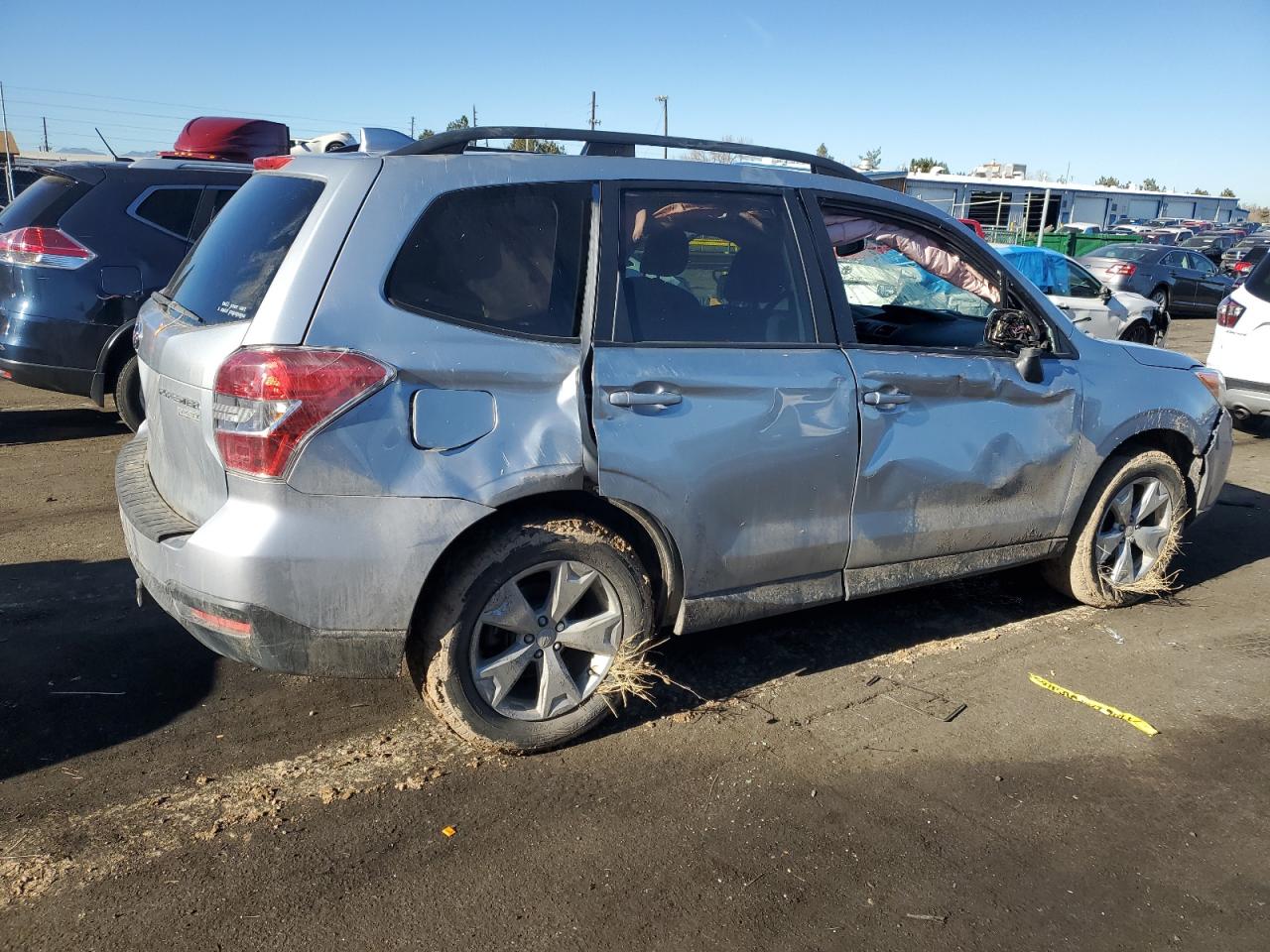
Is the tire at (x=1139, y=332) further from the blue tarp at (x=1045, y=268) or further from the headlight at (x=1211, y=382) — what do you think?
the headlight at (x=1211, y=382)

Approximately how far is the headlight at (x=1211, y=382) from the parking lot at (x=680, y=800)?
1.22 meters

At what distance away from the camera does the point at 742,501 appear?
353 cm

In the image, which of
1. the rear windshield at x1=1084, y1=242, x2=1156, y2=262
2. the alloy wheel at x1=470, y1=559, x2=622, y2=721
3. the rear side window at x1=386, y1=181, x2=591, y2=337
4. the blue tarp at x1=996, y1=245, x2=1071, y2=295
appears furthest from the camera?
the rear windshield at x1=1084, y1=242, x2=1156, y2=262

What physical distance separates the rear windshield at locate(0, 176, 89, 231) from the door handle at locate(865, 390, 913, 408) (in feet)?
19.4

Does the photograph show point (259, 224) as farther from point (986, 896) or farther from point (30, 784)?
point (986, 896)

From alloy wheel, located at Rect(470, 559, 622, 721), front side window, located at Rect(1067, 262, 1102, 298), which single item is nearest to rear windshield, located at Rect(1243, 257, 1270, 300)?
front side window, located at Rect(1067, 262, 1102, 298)

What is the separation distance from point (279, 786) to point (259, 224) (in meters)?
1.84

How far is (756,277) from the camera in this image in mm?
3719

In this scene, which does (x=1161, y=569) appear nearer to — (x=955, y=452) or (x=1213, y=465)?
(x=1213, y=465)

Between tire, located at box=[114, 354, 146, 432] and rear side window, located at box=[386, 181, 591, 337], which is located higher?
rear side window, located at box=[386, 181, 591, 337]

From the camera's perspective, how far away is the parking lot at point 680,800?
2.67 m

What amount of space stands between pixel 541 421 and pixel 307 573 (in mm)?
834

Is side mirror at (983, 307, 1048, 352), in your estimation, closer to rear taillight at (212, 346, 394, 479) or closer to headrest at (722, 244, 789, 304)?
headrest at (722, 244, 789, 304)

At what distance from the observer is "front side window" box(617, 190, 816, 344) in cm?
345
